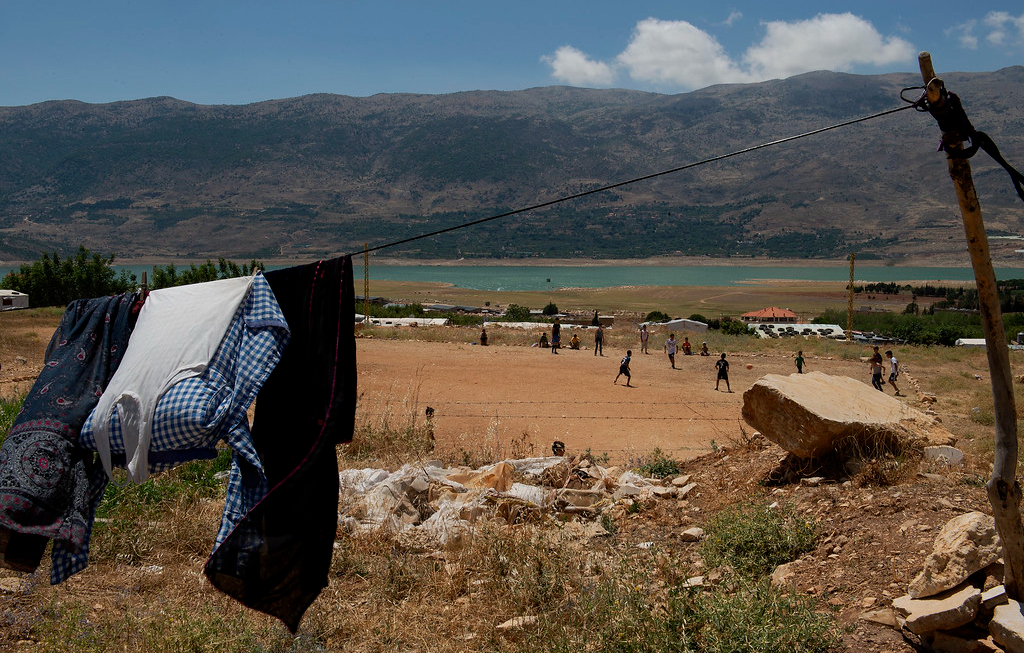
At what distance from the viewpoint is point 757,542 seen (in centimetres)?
640

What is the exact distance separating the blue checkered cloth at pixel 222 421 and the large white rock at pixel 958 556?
412 cm

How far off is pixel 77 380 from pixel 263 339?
101 cm

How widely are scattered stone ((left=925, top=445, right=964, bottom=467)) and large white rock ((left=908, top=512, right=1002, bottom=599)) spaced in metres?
2.74

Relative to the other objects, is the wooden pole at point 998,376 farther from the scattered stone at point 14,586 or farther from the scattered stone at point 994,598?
the scattered stone at point 14,586

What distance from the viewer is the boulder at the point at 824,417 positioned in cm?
807

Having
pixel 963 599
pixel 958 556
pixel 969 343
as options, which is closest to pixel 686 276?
A: pixel 969 343

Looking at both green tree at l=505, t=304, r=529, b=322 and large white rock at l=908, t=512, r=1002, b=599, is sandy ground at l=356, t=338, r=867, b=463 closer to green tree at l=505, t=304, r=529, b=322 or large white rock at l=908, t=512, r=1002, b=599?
large white rock at l=908, t=512, r=1002, b=599

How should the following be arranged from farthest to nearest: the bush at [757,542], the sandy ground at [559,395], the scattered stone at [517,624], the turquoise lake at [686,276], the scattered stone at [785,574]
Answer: the turquoise lake at [686,276] → the sandy ground at [559,395] → the bush at [757,542] → the scattered stone at [785,574] → the scattered stone at [517,624]

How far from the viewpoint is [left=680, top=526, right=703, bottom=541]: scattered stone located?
279 inches

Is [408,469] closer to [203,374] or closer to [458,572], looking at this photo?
[458,572]

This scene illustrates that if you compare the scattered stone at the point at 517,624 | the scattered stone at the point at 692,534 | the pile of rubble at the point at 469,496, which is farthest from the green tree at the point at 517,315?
the scattered stone at the point at 517,624

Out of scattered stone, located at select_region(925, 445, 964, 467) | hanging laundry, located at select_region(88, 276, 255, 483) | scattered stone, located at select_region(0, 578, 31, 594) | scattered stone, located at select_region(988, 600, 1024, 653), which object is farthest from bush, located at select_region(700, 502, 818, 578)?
scattered stone, located at select_region(0, 578, 31, 594)

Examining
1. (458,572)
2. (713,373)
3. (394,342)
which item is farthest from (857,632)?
(394,342)

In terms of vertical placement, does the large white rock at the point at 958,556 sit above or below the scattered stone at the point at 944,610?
above
